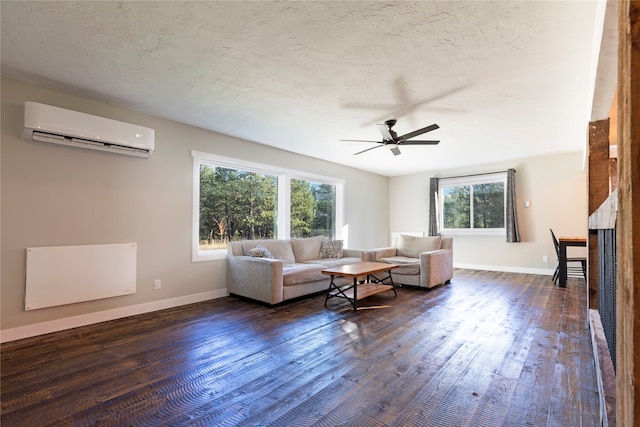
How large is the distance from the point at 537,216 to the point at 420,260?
130 inches

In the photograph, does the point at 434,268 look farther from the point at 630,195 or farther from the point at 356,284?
the point at 630,195

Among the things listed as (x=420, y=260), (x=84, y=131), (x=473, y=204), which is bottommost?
(x=420, y=260)

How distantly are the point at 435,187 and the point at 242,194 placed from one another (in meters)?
4.77

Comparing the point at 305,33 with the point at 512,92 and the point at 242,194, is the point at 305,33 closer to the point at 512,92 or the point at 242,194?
the point at 512,92

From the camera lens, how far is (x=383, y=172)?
7.84m

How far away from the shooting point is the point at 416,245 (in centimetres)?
564

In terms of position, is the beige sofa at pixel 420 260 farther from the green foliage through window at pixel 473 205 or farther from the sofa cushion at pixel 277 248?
the green foliage through window at pixel 473 205

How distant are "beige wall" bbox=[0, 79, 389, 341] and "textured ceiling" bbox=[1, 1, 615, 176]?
353 mm

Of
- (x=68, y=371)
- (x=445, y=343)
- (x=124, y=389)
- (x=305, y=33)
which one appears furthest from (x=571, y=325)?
(x=68, y=371)

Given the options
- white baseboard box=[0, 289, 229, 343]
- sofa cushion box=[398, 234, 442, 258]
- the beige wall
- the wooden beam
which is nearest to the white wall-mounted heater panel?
the beige wall

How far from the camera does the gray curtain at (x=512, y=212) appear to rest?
637 centimetres

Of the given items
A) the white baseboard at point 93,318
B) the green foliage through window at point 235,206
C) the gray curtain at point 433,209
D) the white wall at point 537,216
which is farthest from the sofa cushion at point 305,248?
the white wall at point 537,216

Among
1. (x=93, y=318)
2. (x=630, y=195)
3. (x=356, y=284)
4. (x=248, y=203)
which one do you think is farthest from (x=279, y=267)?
(x=630, y=195)

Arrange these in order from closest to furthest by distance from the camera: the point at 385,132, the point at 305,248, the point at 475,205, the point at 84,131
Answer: the point at 84,131, the point at 385,132, the point at 305,248, the point at 475,205
